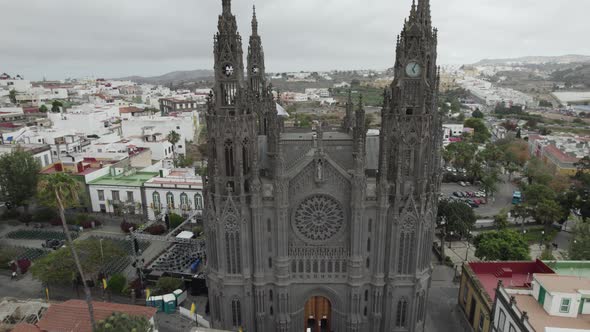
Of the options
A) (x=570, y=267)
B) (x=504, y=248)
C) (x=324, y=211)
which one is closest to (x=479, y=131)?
(x=504, y=248)

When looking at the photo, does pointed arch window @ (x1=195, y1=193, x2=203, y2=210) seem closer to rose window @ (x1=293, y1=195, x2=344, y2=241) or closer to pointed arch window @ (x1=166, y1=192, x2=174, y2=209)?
pointed arch window @ (x1=166, y1=192, x2=174, y2=209)

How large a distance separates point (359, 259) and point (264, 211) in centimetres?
1020

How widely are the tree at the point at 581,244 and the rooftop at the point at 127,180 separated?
65.4 m

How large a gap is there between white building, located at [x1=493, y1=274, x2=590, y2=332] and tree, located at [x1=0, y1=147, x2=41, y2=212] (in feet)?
251

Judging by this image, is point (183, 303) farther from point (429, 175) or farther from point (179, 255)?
point (429, 175)

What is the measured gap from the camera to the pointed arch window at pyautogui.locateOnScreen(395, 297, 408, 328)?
37.2 m

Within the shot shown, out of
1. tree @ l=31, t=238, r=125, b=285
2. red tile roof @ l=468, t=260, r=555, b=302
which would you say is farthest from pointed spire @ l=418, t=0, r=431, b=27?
tree @ l=31, t=238, r=125, b=285

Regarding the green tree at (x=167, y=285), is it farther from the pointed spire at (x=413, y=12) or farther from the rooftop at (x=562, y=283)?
the pointed spire at (x=413, y=12)

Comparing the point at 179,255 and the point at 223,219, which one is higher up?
the point at 223,219

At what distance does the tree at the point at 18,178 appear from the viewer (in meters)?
66.9

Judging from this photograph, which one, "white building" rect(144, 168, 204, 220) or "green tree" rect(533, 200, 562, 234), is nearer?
"green tree" rect(533, 200, 562, 234)

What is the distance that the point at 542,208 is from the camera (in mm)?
58188

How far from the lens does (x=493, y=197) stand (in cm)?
7950

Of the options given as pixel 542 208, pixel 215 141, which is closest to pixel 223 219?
pixel 215 141
